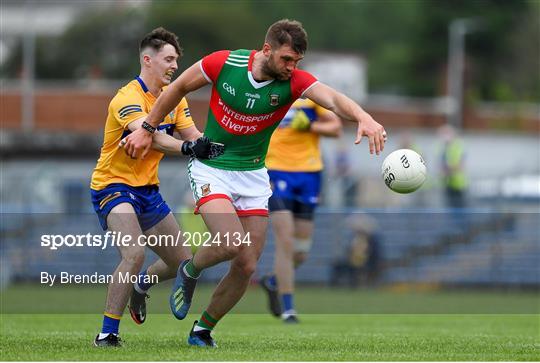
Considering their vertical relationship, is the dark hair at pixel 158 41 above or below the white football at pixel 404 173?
above

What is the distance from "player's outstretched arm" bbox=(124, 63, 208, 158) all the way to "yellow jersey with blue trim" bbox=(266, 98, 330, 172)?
474 centimetres

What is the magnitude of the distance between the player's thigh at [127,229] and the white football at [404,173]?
1.90 m

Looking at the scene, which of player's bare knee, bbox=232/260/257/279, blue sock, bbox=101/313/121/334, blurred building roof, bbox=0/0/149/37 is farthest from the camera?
blurred building roof, bbox=0/0/149/37

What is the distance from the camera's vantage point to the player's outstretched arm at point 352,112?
8.41 meters

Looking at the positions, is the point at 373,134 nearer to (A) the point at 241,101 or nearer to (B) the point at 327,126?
(A) the point at 241,101

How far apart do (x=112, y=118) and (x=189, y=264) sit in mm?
1273

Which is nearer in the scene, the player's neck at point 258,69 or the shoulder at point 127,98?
the player's neck at point 258,69

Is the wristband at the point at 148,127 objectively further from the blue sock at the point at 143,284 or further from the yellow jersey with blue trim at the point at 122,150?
the blue sock at the point at 143,284

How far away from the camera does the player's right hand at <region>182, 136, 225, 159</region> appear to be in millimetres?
9102

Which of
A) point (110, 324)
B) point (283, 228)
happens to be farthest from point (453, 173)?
point (110, 324)

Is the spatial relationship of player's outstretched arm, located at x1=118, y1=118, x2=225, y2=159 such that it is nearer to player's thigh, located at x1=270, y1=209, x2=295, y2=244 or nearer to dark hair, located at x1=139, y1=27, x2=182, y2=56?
dark hair, located at x1=139, y1=27, x2=182, y2=56

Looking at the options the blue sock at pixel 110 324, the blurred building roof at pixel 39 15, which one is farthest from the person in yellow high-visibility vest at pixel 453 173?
the blurred building roof at pixel 39 15

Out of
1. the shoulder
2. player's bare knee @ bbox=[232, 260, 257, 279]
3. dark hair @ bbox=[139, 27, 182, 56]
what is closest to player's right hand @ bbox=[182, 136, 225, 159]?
the shoulder

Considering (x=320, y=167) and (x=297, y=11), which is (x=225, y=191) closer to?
(x=320, y=167)
